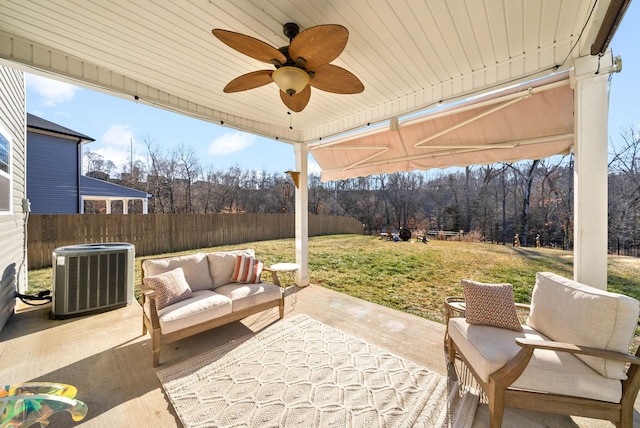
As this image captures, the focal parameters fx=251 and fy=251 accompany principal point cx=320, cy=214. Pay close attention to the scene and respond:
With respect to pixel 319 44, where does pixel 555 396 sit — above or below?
below

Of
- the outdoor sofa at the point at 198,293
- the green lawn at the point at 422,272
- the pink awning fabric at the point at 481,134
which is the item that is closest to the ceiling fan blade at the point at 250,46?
the pink awning fabric at the point at 481,134

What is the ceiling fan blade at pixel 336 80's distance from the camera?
2.27 metres

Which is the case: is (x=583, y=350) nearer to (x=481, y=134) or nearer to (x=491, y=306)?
(x=491, y=306)

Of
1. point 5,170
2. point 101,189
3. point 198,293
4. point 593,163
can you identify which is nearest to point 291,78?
point 593,163

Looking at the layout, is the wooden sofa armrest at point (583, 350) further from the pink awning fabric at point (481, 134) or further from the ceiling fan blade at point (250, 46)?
the ceiling fan blade at point (250, 46)

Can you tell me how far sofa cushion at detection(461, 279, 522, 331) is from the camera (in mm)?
2365

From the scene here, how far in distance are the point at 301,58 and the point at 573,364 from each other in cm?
315

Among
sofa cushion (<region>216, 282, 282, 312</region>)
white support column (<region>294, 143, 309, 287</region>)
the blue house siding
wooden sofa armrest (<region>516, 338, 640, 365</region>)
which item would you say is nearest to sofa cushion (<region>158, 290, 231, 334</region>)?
sofa cushion (<region>216, 282, 282, 312</region>)

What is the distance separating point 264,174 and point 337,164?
19377 mm

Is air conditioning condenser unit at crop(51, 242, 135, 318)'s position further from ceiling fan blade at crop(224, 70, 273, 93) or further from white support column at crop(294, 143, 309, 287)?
ceiling fan blade at crop(224, 70, 273, 93)

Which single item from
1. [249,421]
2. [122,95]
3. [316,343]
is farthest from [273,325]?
[122,95]

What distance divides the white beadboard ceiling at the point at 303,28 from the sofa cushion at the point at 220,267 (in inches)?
95.1

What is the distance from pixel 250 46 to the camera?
199 centimetres

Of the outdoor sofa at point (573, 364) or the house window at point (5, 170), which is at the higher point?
the house window at point (5, 170)
